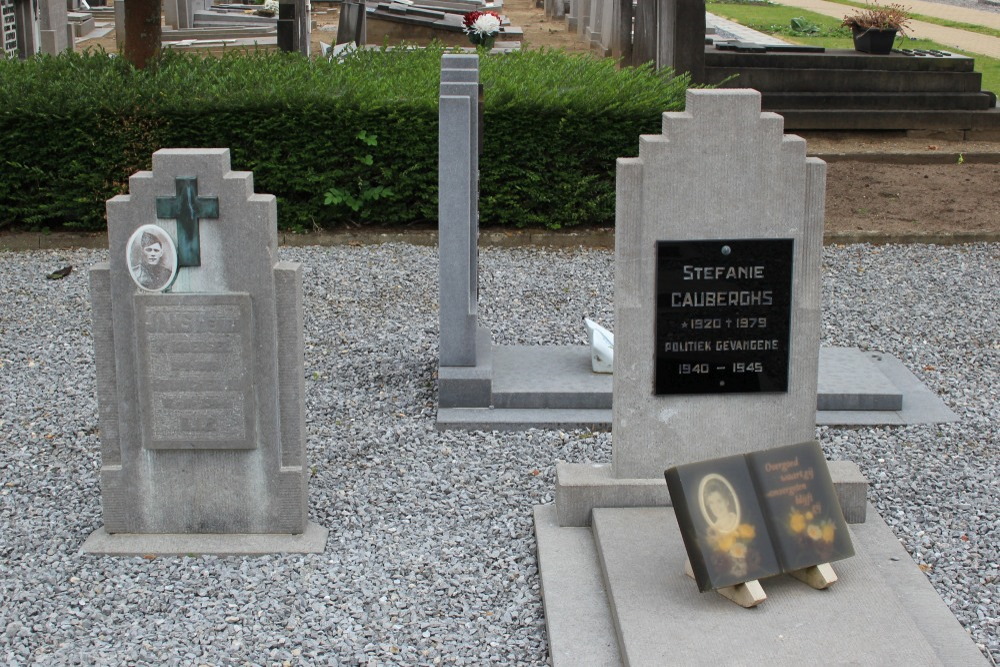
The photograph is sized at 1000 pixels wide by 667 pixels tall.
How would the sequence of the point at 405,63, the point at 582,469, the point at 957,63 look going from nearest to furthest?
the point at 582,469 < the point at 405,63 < the point at 957,63

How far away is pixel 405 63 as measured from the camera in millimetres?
12266

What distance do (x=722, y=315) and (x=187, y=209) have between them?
212cm

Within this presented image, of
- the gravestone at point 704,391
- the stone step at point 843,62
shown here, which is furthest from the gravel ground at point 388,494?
the stone step at point 843,62

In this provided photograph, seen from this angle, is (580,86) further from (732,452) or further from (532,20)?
(532,20)

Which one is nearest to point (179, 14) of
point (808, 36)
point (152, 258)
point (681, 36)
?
point (681, 36)

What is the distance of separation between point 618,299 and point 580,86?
619 centimetres

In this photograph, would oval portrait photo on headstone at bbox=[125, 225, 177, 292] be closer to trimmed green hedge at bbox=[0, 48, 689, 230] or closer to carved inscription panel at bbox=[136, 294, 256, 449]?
carved inscription panel at bbox=[136, 294, 256, 449]

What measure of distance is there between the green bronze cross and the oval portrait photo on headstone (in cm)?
5

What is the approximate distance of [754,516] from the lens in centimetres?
438

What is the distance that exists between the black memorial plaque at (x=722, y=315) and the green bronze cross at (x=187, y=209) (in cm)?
174

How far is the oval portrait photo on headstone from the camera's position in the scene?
15.5 feet

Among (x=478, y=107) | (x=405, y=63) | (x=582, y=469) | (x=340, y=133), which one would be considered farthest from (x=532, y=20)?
(x=582, y=469)

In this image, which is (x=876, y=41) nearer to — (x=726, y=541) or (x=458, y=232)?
(x=458, y=232)

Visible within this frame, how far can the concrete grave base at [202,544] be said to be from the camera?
16.3ft
